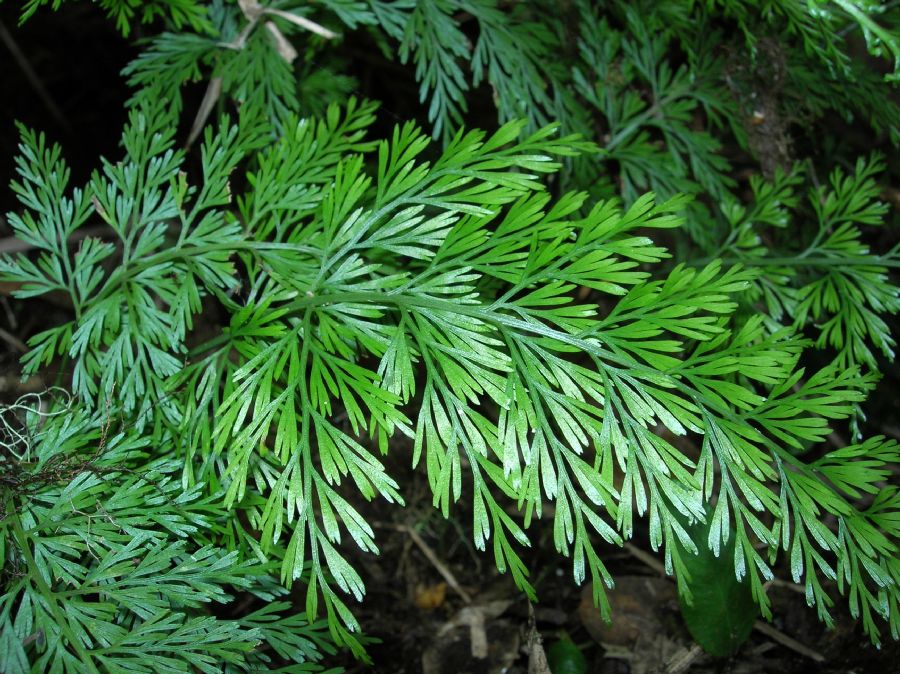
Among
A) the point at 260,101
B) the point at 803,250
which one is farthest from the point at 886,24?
the point at 260,101

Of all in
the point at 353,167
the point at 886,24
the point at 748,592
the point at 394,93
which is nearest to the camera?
the point at 353,167

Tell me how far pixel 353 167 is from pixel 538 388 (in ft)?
1.95

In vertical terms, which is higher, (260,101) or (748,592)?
(260,101)

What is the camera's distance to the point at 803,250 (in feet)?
6.76

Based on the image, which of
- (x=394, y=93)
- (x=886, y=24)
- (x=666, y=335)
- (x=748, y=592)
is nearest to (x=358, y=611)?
(x=748, y=592)

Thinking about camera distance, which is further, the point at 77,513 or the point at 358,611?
the point at 358,611

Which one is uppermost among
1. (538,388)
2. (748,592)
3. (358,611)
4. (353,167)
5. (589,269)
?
(353,167)

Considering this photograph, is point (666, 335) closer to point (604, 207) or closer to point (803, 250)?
point (803, 250)

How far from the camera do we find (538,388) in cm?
131

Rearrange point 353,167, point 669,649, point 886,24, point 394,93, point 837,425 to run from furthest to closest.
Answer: point 394,93
point 837,425
point 886,24
point 669,649
point 353,167

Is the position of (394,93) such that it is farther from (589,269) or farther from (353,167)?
(589,269)

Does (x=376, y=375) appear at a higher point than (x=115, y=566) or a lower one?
higher

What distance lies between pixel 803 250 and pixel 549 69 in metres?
0.91

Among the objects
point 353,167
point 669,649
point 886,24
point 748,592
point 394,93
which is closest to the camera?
point 353,167
